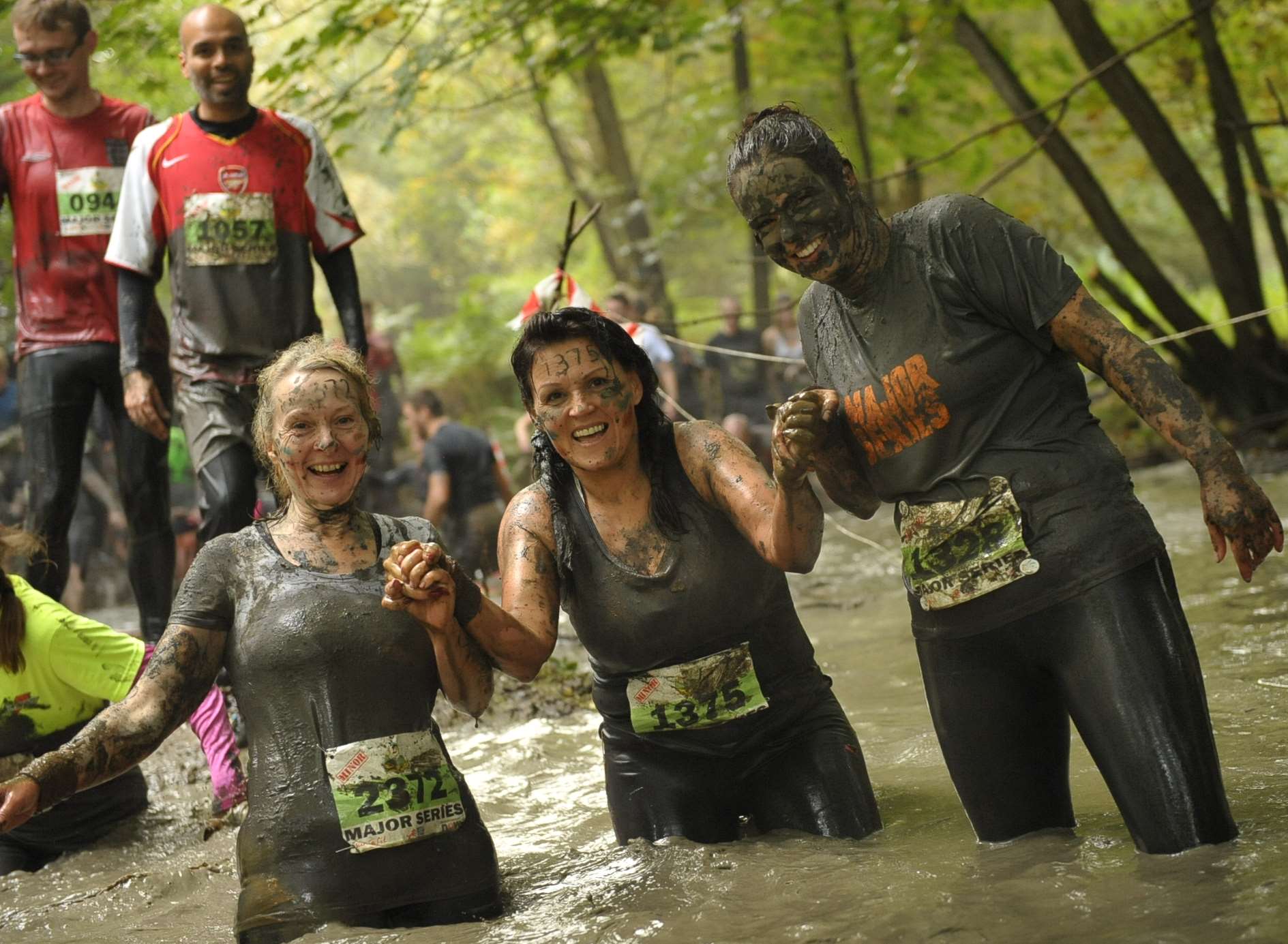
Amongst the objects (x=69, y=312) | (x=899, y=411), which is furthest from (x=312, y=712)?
(x=69, y=312)

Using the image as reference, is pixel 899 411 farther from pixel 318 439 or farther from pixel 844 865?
pixel 318 439

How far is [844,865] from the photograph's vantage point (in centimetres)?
351

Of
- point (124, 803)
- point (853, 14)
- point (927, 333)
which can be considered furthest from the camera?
point (853, 14)

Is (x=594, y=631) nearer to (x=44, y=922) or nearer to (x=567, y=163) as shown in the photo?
(x=44, y=922)

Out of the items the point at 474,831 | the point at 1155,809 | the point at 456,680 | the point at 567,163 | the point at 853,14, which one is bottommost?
the point at 1155,809

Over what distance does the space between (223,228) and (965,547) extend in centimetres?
318

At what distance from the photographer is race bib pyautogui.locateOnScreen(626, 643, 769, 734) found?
150 inches

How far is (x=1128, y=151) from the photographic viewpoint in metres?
23.6

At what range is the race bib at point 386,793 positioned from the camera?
3.31m

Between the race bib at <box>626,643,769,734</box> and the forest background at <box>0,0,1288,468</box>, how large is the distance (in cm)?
147

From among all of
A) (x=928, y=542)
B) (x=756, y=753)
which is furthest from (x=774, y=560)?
(x=756, y=753)

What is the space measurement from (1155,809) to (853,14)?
11.5 metres

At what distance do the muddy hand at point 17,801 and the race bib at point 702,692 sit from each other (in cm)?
155

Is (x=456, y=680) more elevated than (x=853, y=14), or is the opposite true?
(x=853, y=14)
